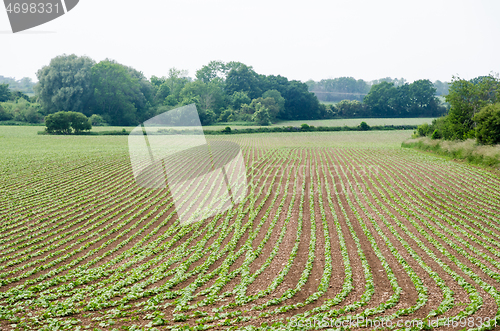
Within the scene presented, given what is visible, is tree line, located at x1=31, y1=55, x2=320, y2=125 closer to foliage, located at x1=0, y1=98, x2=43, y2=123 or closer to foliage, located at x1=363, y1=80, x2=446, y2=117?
foliage, located at x1=0, y1=98, x2=43, y2=123

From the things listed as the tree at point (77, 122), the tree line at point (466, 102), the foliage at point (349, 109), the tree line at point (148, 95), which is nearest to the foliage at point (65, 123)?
the tree at point (77, 122)

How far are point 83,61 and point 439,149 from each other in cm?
8248

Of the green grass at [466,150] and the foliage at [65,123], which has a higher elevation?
the foliage at [65,123]

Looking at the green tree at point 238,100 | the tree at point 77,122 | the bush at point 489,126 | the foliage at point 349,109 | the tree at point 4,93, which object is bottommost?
the bush at point 489,126

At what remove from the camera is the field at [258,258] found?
6.98 m

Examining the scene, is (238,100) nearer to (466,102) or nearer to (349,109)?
(349,109)

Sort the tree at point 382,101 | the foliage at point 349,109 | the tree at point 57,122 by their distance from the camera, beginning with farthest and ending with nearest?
the tree at point 382,101, the foliage at point 349,109, the tree at point 57,122

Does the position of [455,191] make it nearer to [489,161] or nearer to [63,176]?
[489,161]

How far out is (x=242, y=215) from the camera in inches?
576

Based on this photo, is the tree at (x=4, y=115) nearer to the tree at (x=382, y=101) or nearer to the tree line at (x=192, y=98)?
the tree line at (x=192, y=98)

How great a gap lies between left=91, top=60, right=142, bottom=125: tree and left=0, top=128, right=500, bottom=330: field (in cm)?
7480

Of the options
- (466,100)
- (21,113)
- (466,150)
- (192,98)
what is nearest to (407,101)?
(192,98)

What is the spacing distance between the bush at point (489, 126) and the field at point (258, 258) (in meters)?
7.32

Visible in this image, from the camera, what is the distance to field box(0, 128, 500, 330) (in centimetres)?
698
